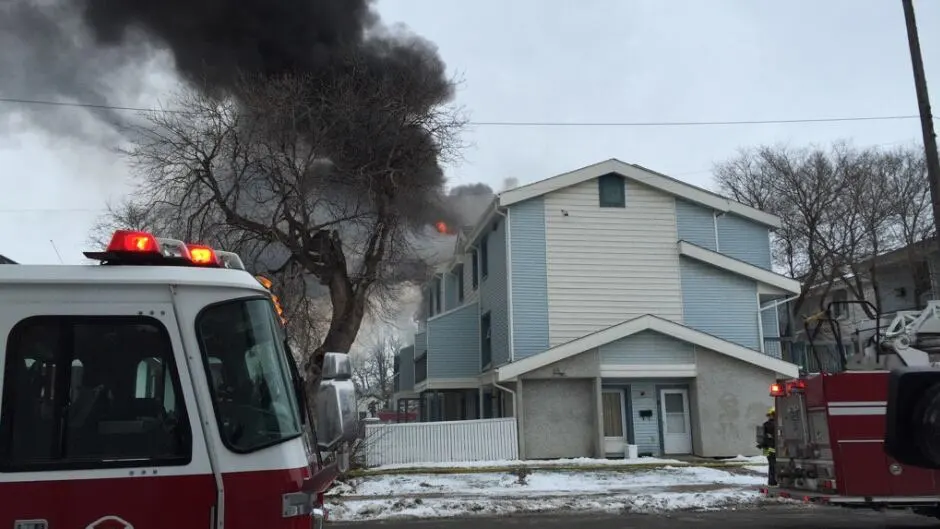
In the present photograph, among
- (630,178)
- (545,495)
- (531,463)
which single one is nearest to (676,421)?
(531,463)

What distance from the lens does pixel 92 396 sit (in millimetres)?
2814

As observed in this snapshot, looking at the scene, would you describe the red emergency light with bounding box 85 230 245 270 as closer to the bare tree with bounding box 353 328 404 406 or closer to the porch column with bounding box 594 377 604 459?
the porch column with bounding box 594 377 604 459

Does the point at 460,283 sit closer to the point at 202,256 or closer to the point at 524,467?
the point at 524,467

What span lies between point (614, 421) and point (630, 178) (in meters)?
6.74

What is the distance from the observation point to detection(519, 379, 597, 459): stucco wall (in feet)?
57.2

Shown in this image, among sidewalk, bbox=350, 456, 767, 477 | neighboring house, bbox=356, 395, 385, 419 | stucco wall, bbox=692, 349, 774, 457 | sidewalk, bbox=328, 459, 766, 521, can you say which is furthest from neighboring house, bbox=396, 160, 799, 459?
neighboring house, bbox=356, 395, 385, 419

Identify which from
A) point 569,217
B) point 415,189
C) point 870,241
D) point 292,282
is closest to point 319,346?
point 292,282

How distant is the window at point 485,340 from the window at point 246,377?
18190mm

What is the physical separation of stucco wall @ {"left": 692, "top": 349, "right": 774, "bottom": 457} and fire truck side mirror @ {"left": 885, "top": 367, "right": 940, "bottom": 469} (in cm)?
1700

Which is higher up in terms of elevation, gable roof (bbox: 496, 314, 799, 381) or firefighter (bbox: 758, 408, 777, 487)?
gable roof (bbox: 496, 314, 799, 381)

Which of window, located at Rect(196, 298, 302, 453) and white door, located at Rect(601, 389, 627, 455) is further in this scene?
white door, located at Rect(601, 389, 627, 455)

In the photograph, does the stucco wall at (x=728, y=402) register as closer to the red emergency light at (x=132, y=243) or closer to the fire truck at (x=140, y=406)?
the fire truck at (x=140, y=406)

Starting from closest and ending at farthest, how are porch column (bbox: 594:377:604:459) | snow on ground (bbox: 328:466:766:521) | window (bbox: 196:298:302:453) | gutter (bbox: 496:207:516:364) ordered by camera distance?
window (bbox: 196:298:302:453), snow on ground (bbox: 328:466:766:521), porch column (bbox: 594:377:604:459), gutter (bbox: 496:207:516:364)

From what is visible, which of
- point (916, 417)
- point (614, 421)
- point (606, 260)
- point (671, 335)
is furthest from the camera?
point (606, 260)
